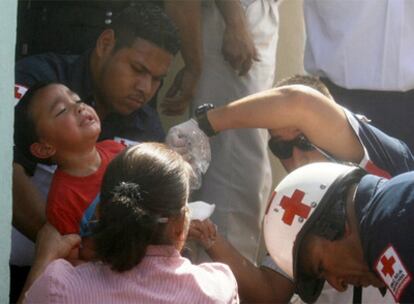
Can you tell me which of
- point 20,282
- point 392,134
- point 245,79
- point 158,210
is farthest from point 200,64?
point 158,210

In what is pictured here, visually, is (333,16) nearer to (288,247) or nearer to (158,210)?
(288,247)

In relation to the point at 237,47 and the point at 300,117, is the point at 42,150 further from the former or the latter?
the point at 237,47

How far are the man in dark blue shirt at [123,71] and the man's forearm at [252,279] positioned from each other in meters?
0.48

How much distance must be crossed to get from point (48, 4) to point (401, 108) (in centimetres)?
148

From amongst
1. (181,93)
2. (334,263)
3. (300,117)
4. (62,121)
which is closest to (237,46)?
(181,93)

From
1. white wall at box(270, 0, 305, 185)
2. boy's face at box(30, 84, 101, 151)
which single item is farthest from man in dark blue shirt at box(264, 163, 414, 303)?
white wall at box(270, 0, 305, 185)

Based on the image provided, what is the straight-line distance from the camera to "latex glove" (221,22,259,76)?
11.3 feet

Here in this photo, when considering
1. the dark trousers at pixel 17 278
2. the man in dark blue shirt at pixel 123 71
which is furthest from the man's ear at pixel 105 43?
the dark trousers at pixel 17 278

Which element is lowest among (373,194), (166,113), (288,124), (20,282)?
(20,282)

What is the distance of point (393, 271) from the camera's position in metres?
2.06

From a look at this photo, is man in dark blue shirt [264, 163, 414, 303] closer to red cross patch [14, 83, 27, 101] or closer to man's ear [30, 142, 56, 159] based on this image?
man's ear [30, 142, 56, 159]

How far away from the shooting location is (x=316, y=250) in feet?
7.61

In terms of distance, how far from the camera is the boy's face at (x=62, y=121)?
2750 mm

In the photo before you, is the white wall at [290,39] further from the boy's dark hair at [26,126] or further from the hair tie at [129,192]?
the hair tie at [129,192]
